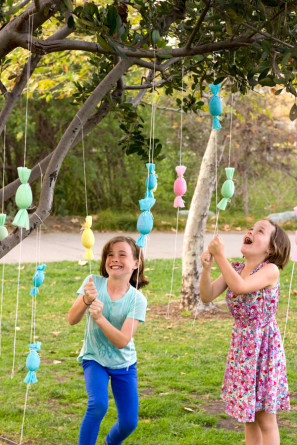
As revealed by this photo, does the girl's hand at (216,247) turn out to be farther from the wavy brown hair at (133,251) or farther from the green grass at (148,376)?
the green grass at (148,376)

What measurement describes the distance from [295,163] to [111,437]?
11485 millimetres

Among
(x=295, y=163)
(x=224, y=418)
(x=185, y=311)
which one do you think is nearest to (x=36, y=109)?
(x=295, y=163)

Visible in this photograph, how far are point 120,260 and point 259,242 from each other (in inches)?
28.8

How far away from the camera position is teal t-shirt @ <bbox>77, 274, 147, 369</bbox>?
3344 mm

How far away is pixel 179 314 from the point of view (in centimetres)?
762

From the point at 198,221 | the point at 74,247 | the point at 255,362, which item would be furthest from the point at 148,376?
the point at 74,247

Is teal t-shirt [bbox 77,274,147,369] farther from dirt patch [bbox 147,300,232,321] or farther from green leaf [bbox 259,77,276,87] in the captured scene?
dirt patch [bbox 147,300,232,321]

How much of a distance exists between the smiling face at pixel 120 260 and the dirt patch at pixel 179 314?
4.05 metres

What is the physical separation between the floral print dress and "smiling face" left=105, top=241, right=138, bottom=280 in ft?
1.87

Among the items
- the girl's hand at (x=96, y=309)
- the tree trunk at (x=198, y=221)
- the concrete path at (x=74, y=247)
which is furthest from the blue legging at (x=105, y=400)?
the concrete path at (x=74, y=247)

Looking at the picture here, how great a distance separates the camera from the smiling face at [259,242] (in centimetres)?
349

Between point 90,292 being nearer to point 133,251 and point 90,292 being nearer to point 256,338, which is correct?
point 133,251

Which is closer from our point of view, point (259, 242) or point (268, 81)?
point (268, 81)

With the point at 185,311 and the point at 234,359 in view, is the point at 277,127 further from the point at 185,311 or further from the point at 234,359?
the point at 234,359
